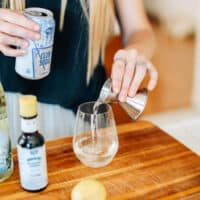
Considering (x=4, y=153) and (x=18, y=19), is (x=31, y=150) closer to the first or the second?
(x=4, y=153)

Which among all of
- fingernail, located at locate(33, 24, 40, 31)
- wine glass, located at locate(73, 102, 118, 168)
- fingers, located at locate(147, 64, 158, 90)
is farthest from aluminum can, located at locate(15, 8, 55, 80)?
fingers, located at locate(147, 64, 158, 90)

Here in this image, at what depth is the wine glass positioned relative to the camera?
75cm

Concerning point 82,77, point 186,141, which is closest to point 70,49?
point 82,77

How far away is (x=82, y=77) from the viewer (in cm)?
104

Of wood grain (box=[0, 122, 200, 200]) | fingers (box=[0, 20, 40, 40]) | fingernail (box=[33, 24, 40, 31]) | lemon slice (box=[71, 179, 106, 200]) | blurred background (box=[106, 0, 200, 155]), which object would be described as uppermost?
fingernail (box=[33, 24, 40, 31])

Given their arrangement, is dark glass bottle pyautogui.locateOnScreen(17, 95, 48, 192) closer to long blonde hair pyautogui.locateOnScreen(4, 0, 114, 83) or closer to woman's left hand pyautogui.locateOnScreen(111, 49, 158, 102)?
woman's left hand pyautogui.locateOnScreen(111, 49, 158, 102)

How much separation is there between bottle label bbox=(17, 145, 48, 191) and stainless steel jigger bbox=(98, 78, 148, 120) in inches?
6.8

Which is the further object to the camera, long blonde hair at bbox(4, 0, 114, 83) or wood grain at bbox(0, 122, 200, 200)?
long blonde hair at bbox(4, 0, 114, 83)

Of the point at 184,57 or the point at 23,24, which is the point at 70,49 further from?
the point at 184,57

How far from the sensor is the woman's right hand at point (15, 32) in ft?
2.37

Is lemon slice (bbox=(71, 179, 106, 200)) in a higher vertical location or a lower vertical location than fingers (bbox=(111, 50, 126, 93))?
lower

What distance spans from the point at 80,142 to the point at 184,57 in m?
2.45

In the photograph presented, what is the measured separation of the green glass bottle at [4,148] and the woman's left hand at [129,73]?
21 centimetres

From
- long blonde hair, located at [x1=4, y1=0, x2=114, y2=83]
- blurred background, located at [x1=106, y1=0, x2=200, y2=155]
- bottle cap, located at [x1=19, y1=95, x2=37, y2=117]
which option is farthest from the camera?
blurred background, located at [x1=106, y1=0, x2=200, y2=155]
